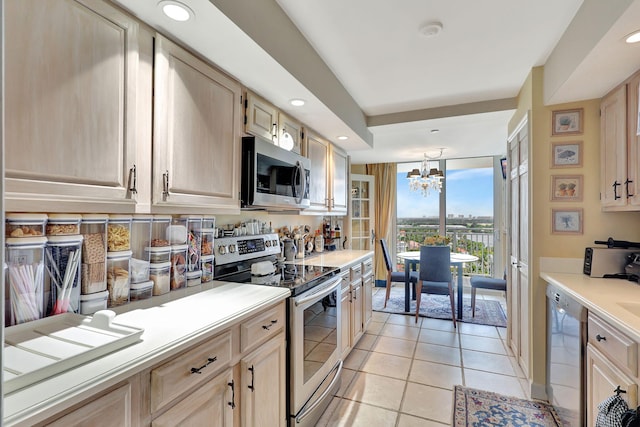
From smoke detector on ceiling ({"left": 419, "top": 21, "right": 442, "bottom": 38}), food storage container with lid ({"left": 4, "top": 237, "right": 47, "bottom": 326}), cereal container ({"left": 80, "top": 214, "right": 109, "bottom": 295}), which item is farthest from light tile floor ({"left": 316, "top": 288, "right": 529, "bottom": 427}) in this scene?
smoke detector on ceiling ({"left": 419, "top": 21, "right": 442, "bottom": 38})

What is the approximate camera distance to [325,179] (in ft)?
10.5

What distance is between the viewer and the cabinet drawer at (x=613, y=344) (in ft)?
3.77

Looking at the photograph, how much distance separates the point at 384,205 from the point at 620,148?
151 inches

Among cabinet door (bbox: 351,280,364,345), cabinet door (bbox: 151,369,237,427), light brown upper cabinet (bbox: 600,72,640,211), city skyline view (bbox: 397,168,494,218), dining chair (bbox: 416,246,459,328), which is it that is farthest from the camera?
city skyline view (bbox: 397,168,494,218)

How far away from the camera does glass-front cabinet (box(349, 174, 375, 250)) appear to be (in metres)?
4.92

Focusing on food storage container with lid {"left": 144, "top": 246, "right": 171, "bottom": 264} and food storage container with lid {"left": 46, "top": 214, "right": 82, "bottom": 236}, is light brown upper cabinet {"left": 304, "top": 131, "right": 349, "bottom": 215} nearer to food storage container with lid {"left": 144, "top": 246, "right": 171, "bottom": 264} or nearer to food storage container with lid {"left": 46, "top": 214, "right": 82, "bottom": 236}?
food storage container with lid {"left": 144, "top": 246, "right": 171, "bottom": 264}

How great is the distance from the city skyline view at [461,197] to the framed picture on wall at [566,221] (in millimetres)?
3078

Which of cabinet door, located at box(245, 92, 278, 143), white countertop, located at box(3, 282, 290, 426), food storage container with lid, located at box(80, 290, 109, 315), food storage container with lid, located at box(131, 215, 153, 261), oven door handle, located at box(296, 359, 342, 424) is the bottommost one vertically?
oven door handle, located at box(296, 359, 342, 424)

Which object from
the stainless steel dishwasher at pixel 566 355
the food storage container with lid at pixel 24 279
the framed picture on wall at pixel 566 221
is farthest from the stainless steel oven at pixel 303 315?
the framed picture on wall at pixel 566 221

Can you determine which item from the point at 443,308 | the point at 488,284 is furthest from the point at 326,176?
the point at 443,308

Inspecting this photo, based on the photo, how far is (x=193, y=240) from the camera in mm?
1768

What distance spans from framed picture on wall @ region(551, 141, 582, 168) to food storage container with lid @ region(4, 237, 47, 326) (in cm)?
293

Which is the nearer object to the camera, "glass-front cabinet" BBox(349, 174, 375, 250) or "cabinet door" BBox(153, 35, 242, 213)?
"cabinet door" BBox(153, 35, 242, 213)

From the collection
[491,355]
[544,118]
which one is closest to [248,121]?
[544,118]
